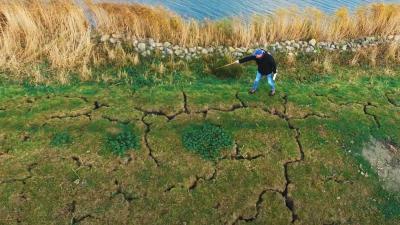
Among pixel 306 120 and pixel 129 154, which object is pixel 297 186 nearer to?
pixel 306 120

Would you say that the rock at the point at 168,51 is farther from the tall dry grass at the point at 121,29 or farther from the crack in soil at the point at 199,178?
the crack in soil at the point at 199,178

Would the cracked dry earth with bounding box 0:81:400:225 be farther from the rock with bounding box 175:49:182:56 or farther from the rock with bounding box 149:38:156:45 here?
the rock with bounding box 149:38:156:45

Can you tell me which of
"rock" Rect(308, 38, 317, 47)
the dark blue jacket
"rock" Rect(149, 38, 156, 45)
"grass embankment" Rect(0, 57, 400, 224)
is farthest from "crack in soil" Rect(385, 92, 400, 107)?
"rock" Rect(149, 38, 156, 45)

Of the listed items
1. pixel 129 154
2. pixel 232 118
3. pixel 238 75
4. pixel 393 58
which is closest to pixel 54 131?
pixel 129 154

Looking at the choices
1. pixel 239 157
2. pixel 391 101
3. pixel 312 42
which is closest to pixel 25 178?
pixel 239 157

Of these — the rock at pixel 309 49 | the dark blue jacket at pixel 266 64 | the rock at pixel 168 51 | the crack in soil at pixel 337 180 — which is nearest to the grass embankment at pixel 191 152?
the crack in soil at pixel 337 180
